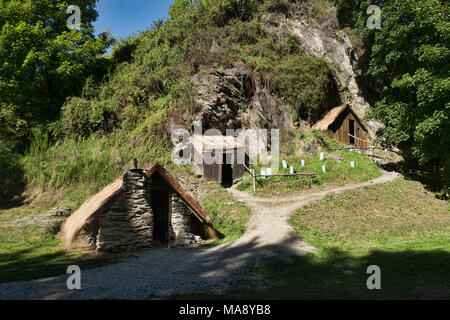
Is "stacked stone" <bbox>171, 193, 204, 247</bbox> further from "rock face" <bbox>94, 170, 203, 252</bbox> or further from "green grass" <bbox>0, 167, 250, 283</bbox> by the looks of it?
"green grass" <bbox>0, 167, 250, 283</bbox>

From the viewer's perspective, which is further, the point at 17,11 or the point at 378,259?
the point at 17,11

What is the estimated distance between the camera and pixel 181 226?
1016 cm

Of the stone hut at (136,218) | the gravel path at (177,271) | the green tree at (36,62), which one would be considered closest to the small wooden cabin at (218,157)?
the gravel path at (177,271)

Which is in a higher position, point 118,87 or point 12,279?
point 118,87

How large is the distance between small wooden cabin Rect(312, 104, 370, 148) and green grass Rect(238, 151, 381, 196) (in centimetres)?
416

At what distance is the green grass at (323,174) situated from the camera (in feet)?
56.2

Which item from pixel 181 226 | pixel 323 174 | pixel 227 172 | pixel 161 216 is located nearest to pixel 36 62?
pixel 227 172

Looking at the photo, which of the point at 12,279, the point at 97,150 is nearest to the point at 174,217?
the point at 12,279

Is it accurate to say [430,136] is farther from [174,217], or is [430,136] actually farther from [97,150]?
[97,150]

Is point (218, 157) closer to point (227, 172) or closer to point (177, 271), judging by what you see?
point (227, 172)

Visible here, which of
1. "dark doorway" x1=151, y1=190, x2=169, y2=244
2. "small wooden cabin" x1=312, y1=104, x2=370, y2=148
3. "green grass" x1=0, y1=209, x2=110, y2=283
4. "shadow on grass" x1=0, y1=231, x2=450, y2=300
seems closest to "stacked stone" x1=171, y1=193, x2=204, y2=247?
"shadow on grass" x1=0, y1=231, x2=450, y2=300

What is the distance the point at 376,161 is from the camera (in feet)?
79.4

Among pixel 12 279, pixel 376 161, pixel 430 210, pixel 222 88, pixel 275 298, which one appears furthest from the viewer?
pixel 376 161

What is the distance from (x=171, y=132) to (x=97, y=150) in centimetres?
531
